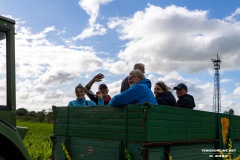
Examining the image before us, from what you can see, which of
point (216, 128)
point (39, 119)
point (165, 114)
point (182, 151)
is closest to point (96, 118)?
point (165, 114)

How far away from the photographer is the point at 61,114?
5.90 meters

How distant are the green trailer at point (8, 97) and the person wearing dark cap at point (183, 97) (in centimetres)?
392

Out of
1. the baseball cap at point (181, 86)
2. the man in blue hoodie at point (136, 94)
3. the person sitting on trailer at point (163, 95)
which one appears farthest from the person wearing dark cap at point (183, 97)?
the man in blue hoodie at point (136, 94)

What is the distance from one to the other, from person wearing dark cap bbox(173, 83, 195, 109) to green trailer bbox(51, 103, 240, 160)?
50 centimetres

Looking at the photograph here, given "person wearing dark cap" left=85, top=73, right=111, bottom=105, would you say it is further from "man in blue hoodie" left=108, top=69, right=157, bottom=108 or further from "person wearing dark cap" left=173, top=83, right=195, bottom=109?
"man in blue hoodie" left=108, top=69, right=157, bottom=108

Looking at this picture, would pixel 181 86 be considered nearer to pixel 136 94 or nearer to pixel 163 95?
pixel 163 95

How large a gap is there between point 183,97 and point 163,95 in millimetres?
693

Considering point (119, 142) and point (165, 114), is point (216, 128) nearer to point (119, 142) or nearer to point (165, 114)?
point (165, 114)

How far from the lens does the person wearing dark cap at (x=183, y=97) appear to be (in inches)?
264

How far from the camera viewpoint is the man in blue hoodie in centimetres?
498

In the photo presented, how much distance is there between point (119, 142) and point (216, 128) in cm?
252

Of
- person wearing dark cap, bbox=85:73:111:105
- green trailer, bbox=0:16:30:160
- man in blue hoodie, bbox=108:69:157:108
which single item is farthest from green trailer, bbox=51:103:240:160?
green trailer, bbox=0:16:30:160

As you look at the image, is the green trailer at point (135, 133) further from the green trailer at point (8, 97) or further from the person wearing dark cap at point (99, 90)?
the green trailer at point (8, 97)

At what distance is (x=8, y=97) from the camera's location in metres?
3.46
